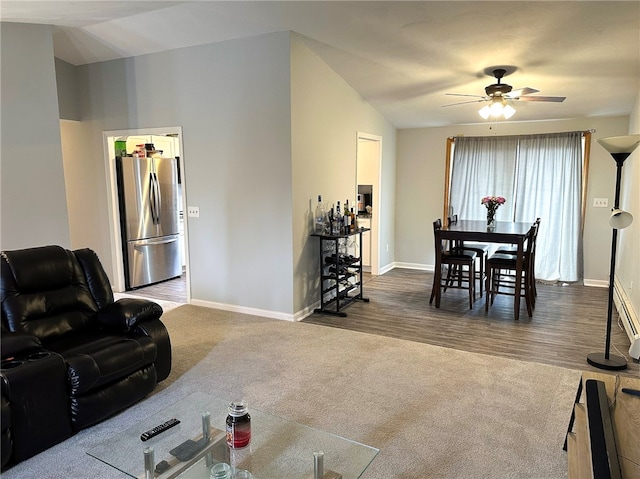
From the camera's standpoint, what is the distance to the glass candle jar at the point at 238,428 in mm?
1844

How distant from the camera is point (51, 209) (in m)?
4.27

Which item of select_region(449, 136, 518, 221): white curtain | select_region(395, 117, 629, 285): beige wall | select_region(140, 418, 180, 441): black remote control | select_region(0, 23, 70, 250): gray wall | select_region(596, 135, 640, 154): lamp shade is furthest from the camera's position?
select_region(449, 136, 518, 221): white curtain

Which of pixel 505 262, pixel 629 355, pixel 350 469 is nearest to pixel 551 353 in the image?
pixel 629 355

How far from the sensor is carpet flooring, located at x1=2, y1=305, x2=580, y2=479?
2.24 m

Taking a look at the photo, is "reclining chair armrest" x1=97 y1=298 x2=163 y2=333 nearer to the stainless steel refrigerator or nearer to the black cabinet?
the black cabinet

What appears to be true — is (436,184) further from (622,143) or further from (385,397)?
(385,397)

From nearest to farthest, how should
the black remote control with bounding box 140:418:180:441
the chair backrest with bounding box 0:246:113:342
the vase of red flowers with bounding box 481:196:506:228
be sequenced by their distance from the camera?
1. the black remote control with bounding box 140:418:180:441
2. the chair backrest with bounding box 0:246:113:342
3. the vase of red flowers with bounding box 481:196:506:228

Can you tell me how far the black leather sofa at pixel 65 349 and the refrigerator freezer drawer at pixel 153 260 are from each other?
265 cm

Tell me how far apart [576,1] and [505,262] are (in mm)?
2596

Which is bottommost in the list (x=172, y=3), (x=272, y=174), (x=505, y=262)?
(x=505, y=262)

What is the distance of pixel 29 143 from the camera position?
4.05 meters

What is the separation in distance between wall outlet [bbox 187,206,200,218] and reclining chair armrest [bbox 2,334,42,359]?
102 inches

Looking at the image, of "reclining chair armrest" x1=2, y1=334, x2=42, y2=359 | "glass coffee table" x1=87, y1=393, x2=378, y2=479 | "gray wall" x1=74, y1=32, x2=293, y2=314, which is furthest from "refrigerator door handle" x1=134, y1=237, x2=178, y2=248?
"glass coffee table" x1=87, y1=393, x2=378, y2=479

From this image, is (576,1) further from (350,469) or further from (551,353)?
(350,469)
